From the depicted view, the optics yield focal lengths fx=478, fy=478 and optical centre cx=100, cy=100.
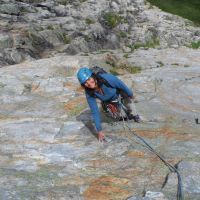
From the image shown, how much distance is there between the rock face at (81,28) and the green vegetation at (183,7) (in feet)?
7.06

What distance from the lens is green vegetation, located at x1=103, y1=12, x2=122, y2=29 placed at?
141 ft

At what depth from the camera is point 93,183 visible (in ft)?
37.4

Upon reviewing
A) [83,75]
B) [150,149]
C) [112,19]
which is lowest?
[112,19]

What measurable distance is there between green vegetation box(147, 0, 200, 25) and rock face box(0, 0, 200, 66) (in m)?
2.15

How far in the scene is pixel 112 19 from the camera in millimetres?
43438

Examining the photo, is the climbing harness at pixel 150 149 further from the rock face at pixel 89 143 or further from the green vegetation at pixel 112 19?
the green vegetation at pixel 112 19

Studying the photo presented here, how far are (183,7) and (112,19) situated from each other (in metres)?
11.2

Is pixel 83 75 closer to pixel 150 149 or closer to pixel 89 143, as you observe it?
pixel 89 143

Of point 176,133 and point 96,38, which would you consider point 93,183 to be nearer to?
point 176,133

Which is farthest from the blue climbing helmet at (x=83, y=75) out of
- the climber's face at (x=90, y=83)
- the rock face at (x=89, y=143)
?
the rock face at (x=89, y=143)

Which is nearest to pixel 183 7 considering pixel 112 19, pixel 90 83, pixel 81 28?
pixel 112 19

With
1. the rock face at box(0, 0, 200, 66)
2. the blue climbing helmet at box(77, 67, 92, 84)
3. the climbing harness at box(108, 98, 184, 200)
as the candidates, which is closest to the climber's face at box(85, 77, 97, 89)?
the blue climbing helmet at box(77, 67, 92, 84)

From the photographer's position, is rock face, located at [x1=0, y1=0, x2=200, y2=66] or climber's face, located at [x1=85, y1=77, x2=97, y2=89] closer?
climber's face, located at [x1=85, y1=77, x2=97, y2=89]

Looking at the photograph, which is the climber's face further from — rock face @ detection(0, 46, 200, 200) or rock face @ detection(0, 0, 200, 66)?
rock face @ detection(0, 0, 200, 66)
